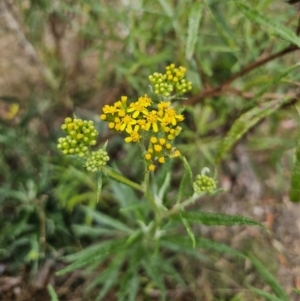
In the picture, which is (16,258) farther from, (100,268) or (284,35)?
(284,35)

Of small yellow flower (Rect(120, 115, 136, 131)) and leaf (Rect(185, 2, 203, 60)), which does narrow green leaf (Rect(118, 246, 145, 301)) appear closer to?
small yellow flower (Rect(120, 115, 136, 131))

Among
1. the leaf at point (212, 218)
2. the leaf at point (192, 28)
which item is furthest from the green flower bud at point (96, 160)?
the leaf at point (192, 28)

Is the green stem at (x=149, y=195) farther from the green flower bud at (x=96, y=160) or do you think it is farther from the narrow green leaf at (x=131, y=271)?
the narrow green leaf at (x=131, y=271)

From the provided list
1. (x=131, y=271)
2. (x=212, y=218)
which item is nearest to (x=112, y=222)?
(x=131, y=271)

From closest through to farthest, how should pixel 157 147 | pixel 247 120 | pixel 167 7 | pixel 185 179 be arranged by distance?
1. pixel 157 147
2. pixel 185 179
3. pixel 247 120
4. pixel 167 7

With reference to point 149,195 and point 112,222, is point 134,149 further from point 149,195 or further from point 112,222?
point 149,195

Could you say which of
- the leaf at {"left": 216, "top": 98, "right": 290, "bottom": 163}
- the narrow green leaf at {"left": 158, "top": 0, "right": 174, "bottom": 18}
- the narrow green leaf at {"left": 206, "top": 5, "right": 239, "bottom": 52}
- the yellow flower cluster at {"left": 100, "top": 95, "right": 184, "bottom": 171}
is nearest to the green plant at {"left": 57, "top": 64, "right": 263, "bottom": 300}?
the yellow flower cluster at {"left": 100, "top": 95, "right": 184, "bottom": 171}
